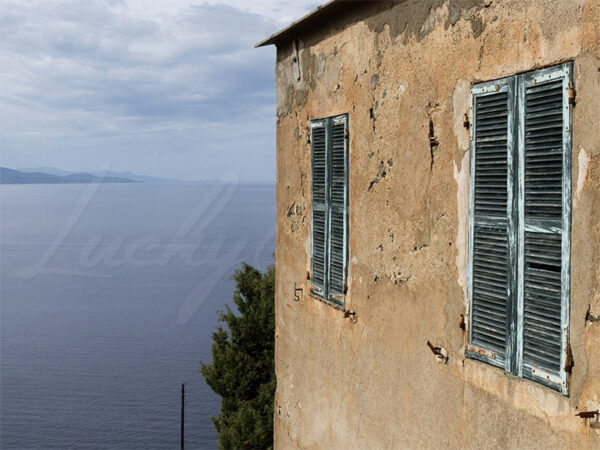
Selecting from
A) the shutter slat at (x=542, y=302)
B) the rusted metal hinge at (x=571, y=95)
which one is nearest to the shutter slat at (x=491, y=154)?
the shutter slat at (x=542, y=302)

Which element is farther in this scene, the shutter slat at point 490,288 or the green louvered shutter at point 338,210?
the green louvered shutter at point 338,210

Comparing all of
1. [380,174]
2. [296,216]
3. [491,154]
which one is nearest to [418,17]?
[380,174]

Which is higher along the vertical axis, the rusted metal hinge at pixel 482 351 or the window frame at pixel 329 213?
the window frame at pixel 329 213

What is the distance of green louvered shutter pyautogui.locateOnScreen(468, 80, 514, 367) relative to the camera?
373 cm

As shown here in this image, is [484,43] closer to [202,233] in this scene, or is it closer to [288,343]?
[288,343]

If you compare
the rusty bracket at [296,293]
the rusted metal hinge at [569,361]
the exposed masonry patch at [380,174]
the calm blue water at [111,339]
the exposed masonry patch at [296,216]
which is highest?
the exposed masonry patch at [380,174]

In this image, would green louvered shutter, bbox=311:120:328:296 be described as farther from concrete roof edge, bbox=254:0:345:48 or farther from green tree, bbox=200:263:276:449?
green tree, bbox=200:263:276:449

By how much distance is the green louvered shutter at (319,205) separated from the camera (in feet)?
19.7

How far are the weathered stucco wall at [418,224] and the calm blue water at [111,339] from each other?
98.1ft

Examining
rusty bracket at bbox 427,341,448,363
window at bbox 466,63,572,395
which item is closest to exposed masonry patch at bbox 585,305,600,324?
window at bbox 466,63,572,395

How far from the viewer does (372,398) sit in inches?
210

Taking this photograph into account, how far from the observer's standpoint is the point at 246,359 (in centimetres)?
2200

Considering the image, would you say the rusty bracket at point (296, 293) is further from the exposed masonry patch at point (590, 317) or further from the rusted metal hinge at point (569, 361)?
the exposed masonry patch at point (590, 317)

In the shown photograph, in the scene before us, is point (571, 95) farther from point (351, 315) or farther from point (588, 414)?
point (351, 315)
